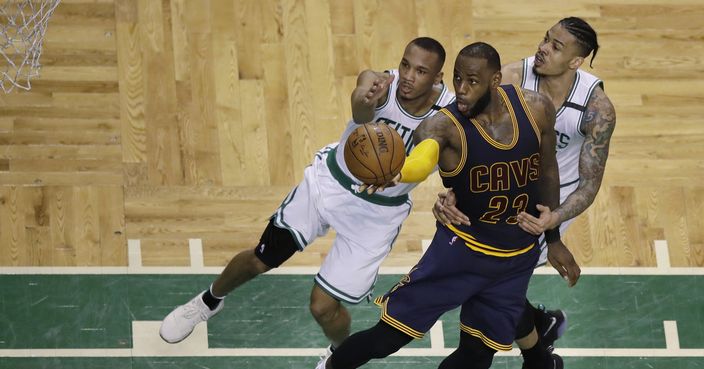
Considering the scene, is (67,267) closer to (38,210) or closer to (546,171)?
(38,210)


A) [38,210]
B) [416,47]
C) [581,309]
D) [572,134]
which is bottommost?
[581,309]

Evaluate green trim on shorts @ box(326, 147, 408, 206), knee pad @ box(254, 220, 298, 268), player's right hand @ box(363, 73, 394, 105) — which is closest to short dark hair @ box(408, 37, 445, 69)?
player's right hand @ box(363, 73, 394, 105)

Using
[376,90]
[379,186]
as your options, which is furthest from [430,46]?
[379,186]

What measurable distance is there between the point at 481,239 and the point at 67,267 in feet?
9.46

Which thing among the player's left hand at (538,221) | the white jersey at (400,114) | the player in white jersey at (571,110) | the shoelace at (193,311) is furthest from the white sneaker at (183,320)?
the player's left hand at (538,221)

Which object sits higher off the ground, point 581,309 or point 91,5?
point 91,5

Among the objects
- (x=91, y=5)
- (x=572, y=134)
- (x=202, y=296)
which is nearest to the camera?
(x=572, y=134)

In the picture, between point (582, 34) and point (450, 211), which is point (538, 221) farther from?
point (582, 34)

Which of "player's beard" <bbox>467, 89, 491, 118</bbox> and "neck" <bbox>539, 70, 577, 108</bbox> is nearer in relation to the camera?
"player's beard" <bbox>467, 89, 491, 118</bbox>

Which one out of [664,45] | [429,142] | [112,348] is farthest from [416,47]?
[664,45]

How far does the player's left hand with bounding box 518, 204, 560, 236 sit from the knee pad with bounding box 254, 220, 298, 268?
1.42 metres

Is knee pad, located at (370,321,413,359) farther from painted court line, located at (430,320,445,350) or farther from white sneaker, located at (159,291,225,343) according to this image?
white sneaker, located at (159,291,225,343)

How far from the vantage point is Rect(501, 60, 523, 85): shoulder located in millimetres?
7382

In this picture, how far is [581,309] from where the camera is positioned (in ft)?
27.5
